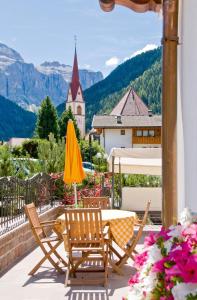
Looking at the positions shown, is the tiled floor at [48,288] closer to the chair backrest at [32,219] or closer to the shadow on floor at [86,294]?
the shadow on floor at [86,294]

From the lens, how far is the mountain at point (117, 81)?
15724cm

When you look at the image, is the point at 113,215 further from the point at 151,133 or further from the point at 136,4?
the point at 151,133

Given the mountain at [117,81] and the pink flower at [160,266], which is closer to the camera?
the pink flower at [160,266]

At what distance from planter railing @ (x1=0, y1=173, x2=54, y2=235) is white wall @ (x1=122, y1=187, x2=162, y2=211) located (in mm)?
3206

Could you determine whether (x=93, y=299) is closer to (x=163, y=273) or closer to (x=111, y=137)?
A: (x=163, y=273)

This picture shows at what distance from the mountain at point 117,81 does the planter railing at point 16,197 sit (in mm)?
140805

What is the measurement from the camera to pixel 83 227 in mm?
6281

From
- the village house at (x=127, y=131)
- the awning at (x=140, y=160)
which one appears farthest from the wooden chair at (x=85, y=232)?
the village house at (x=127, y=131)

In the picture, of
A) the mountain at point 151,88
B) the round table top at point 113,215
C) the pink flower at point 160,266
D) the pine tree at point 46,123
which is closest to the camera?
the pink flower at point 160,266

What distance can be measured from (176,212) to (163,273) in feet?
5.77

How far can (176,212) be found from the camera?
3.76m

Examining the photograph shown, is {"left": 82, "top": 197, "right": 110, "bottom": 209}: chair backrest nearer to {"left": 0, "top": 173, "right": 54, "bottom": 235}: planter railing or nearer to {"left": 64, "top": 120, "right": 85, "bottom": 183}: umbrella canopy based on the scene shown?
{"left": 64, "top": 120, "right": 85, "bottom": 183}: umbrella canopy

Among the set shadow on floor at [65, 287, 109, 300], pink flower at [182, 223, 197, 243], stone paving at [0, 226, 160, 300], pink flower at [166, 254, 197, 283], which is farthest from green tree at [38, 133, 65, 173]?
pink flower at [166, 254, 197, 283]

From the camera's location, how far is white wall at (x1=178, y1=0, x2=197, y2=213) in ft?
11.4
